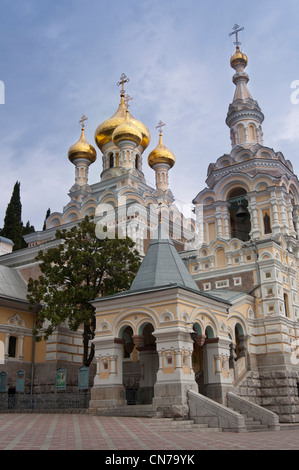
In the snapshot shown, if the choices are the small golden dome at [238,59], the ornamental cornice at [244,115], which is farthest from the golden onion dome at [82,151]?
the ornamental cornice at [244,115]

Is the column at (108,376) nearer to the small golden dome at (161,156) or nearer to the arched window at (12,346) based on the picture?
the arched window at (12,346)

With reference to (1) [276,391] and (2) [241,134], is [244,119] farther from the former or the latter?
(1) [276,391]

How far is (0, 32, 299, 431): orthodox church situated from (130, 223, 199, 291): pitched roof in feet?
0.14

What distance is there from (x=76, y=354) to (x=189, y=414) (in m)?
9.76

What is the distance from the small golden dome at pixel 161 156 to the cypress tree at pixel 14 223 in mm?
11472

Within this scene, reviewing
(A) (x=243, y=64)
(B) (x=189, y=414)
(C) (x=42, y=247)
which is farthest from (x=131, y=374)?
(A) (x=243, y=64)

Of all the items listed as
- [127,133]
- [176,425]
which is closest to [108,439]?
[176,425]

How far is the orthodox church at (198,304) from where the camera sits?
42.9 feet

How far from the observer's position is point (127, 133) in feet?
102

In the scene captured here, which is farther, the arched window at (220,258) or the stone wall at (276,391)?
the arched window at (220,258)

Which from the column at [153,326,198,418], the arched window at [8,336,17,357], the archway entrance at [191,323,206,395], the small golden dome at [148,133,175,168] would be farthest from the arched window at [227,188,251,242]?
the small golden dome at [148,133,175,168]

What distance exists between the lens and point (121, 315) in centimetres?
1402

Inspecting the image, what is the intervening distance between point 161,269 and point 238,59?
1754 centimetres

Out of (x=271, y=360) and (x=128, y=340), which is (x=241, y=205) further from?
(x=128, y=340)
